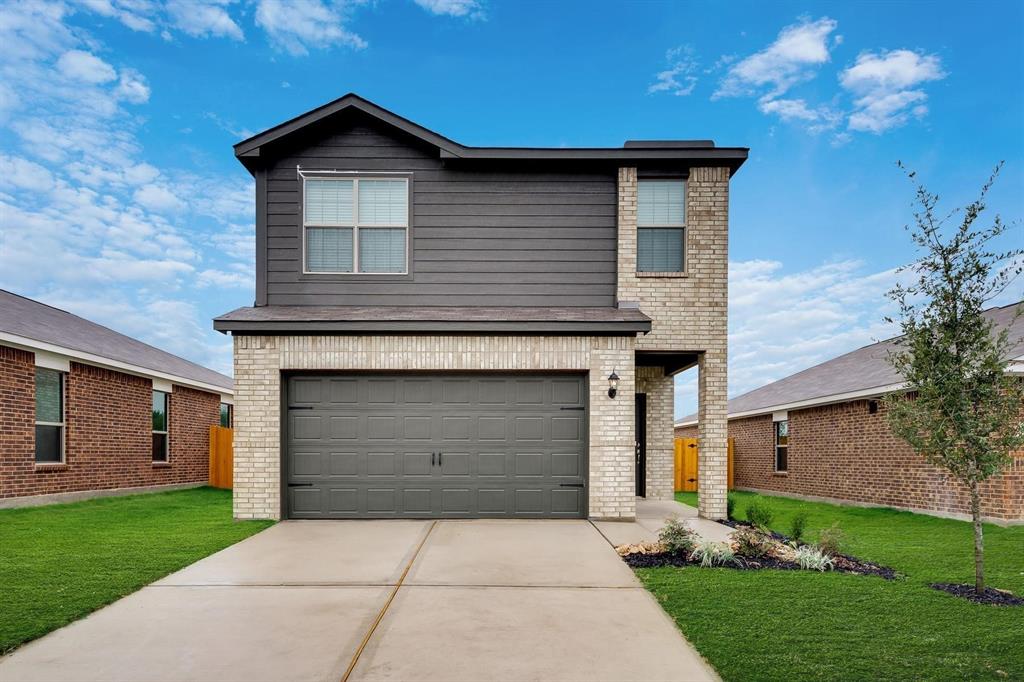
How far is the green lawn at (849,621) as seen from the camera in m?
4.19

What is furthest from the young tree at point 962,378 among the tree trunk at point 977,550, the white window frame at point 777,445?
the white window frame at point 777,445

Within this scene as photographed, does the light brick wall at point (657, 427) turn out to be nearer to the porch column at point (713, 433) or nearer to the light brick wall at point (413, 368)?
the porch column at point (713, 433)

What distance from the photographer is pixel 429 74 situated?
15.9 m

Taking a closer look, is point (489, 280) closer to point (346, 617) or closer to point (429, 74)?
point (346, 617)

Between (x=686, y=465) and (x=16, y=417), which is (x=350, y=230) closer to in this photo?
(x=16, y=417)

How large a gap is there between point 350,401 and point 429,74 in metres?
9.57

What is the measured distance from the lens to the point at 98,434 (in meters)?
14.3

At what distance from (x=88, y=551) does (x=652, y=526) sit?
7.59 m

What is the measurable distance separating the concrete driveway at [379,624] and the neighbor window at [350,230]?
195 inches

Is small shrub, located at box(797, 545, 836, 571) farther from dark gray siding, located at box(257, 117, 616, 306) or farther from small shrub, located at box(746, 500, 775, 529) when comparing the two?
dark gray siding, located at box(257, 117, 616, 306)

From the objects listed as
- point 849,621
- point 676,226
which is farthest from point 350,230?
point 849,621

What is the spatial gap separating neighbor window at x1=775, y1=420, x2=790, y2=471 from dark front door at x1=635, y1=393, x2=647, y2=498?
6.48 meters

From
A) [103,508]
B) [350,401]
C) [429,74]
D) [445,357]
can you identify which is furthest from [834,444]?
[103,508]

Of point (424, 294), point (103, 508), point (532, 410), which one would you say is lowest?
point (103, 508)
